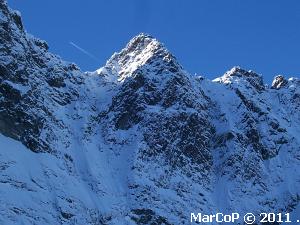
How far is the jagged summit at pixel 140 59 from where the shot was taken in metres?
114

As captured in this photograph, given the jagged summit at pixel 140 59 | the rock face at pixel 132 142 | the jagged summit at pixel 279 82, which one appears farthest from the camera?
the jagged summit at pixel 279 82

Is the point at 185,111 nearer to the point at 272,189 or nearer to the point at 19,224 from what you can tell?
the point at 272,189

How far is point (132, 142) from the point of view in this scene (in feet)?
325

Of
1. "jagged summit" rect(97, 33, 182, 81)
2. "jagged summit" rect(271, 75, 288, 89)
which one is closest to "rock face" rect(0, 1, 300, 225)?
"jagged summit" rect(97, 33, 182, 81)

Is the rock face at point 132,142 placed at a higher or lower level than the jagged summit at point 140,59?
lower

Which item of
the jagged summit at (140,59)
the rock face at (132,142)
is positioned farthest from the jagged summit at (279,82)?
the jagged summit at (140,59)

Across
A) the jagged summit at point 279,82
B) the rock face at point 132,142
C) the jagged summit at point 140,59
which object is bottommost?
the rock face at point 132,142

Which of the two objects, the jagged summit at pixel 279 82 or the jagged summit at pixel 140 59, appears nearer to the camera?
the jagged summit at pixel 140 59

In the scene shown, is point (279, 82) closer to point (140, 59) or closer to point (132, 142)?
point (140, 59)

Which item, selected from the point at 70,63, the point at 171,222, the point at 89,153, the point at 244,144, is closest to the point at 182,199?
the point at 171,222

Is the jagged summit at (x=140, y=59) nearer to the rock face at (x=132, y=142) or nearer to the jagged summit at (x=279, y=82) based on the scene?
the rock face at (x=132, y=142)

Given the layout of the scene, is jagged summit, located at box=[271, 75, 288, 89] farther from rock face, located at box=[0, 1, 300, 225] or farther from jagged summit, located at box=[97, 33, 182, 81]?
jagged summit, located at box=[97, 33, 182, 81]

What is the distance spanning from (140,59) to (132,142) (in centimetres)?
2648

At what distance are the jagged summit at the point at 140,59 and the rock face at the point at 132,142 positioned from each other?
0.99 feet
